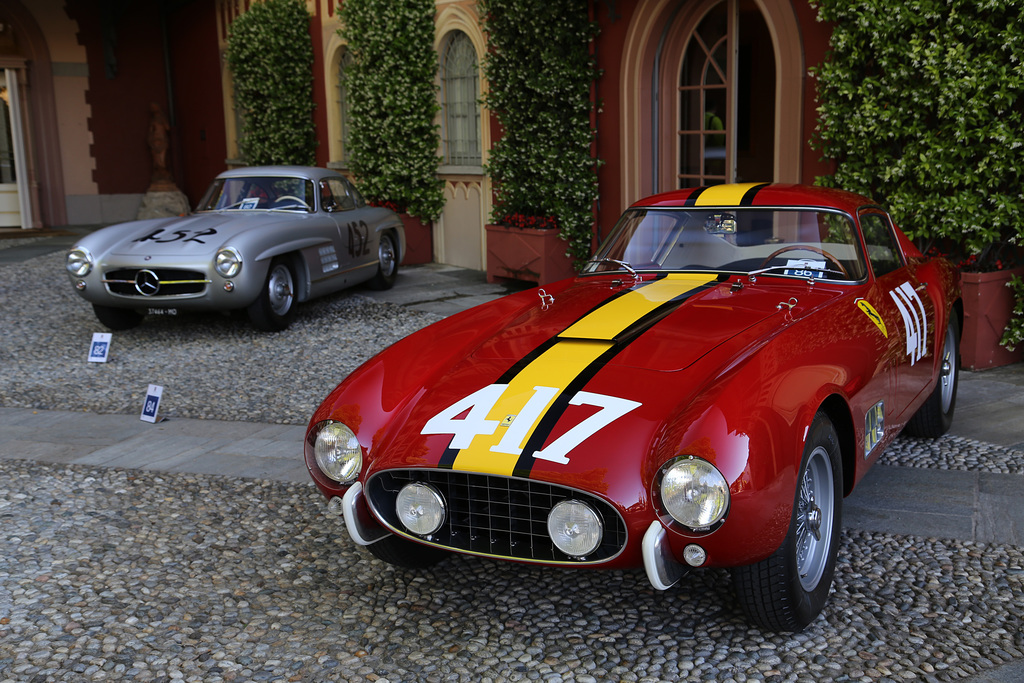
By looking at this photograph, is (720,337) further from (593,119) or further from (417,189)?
(417,189)

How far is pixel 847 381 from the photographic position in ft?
10.1

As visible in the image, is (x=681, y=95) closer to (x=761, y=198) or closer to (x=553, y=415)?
(x=761, y=198)

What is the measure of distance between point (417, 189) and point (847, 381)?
9.72m

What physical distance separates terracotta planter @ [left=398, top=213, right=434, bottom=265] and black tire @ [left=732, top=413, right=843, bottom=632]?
983cm

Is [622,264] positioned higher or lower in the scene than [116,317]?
higher

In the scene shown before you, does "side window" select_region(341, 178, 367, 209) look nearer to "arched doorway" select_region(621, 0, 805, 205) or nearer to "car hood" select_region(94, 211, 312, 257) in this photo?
"car hood" select_region(94, 211, 312, 257)

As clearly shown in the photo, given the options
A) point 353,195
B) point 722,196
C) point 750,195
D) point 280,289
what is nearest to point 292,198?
point 353,195

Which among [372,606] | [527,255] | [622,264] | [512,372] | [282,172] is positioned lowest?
[372,606]

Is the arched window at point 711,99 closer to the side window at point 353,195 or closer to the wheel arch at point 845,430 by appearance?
the side window at point 353,195

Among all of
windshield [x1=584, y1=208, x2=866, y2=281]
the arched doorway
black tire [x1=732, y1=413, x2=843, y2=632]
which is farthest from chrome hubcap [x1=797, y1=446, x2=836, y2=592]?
the arched doorway

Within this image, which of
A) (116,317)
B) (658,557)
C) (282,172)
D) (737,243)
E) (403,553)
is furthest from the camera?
(282,172)

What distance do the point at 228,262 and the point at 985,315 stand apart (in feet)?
19.0

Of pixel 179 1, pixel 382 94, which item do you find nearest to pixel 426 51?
pixel 382 94

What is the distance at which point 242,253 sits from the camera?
7.58 metres
